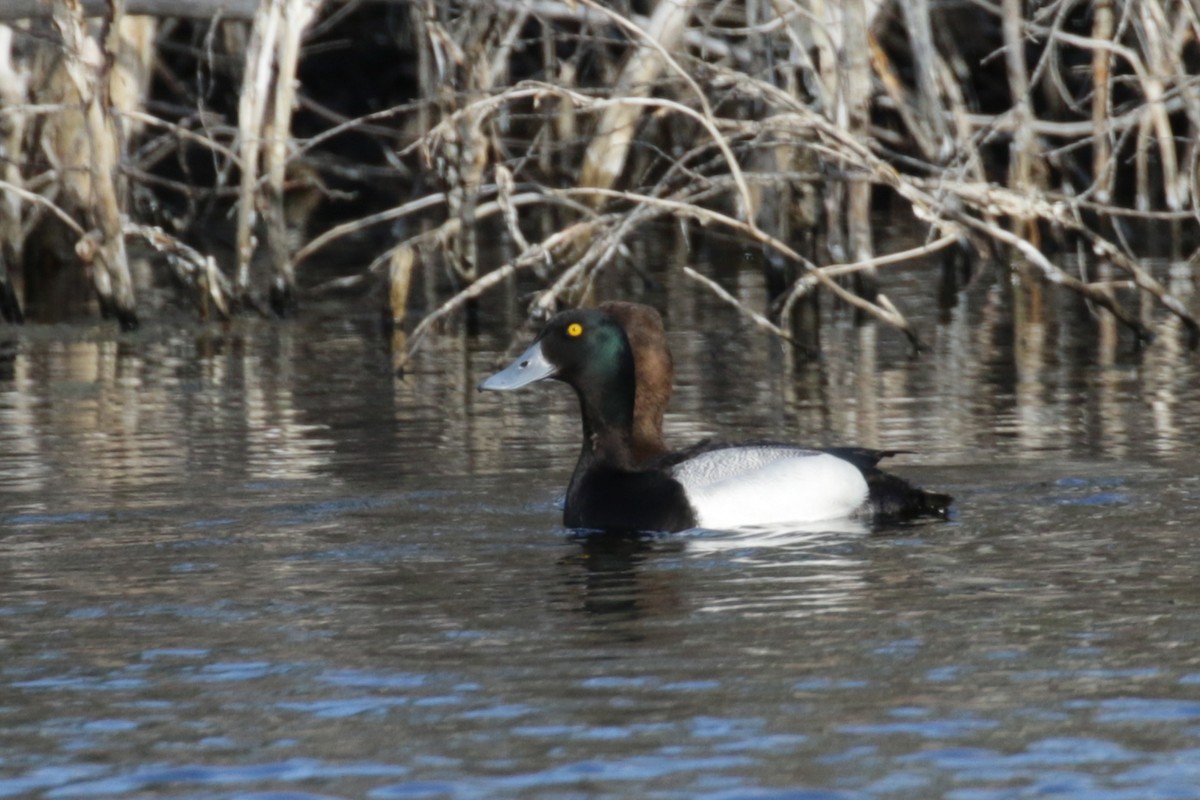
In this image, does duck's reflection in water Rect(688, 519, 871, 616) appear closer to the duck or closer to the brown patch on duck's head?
the duck

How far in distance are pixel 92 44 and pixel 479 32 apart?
2.51 m

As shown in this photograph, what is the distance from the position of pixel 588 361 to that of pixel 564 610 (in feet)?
7.88

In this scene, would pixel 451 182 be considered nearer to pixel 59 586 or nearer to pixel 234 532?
pixel 234 532

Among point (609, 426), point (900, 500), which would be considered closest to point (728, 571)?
point (900, 500)

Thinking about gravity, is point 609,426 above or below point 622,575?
above

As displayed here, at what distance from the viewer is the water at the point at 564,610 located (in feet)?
18.6

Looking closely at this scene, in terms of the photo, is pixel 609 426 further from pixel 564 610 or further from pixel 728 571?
pixel 564 610

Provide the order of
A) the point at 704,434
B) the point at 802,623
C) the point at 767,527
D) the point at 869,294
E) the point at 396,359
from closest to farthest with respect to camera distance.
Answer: the point at 802,623, the point at 767,527, the point at 704,434, the point at 396,359, the point at 869,294

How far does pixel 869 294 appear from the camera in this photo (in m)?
16.5

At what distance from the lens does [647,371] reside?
1015cm

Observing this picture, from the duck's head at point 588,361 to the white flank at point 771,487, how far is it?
0.78 m

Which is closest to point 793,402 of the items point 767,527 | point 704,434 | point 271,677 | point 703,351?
point 704,434

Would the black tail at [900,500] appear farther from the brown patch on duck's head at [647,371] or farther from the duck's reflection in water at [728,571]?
the brown patch on duck's head at [647,371]

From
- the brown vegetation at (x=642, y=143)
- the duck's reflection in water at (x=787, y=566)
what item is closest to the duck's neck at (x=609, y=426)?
the duck's reflection in water at (x=787, y=566)
